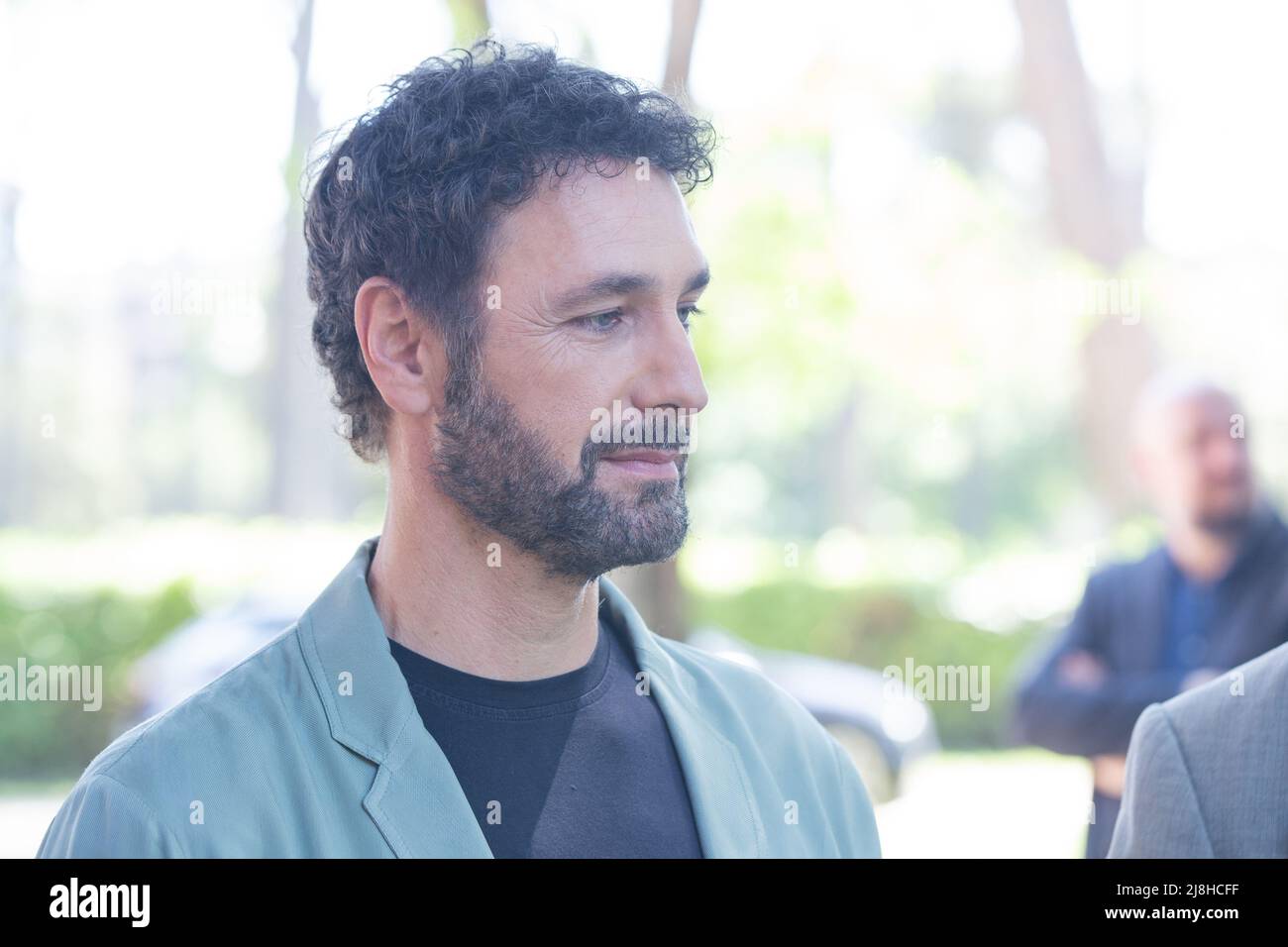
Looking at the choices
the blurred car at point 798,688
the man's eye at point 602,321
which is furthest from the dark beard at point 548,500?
the blurred car at point 798,688

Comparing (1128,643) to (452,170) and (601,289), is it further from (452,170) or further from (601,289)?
(452,170)

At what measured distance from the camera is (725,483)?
40.0 meters

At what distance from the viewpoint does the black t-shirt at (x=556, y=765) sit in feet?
6.54

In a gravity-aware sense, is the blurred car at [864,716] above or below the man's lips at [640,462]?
below

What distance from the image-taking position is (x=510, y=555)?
215 cm

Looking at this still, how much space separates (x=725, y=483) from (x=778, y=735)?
124 ft

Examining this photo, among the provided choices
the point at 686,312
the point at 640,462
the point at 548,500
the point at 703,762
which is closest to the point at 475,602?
the point at 548,500

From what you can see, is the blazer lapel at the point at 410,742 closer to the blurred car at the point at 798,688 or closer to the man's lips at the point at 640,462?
the man's lips at the point at 640,462

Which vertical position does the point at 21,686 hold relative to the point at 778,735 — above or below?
below

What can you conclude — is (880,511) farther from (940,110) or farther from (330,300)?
(330,300)

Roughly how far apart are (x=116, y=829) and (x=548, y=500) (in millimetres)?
747

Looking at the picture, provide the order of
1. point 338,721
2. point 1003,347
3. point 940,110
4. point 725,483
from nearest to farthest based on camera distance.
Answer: point 338,721 → point 1003,347 → point 940,110 → point 725,483

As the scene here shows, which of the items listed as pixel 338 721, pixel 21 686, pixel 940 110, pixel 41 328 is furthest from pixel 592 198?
pixel 41 328

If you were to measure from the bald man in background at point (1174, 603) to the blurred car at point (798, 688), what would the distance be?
4.73 meters
